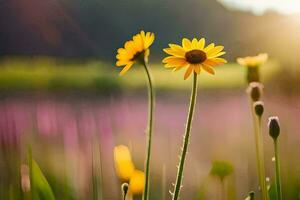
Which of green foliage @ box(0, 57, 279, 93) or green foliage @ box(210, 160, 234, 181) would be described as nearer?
green foliage @ box(210, 160, 234, 181)

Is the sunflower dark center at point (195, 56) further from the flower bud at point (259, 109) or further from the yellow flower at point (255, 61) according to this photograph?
the yellow flower at point (255, 61)

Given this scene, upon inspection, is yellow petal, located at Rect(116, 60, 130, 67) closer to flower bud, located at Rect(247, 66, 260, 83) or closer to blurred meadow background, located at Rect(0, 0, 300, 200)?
blurred meadow background, located at Rect(0, 0, 300, 200)

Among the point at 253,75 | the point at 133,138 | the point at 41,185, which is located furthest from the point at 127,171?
the point at 133,138

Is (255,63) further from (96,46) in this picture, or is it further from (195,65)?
(96,46)

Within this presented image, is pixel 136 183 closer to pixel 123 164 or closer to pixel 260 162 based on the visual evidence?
pixel 123 164

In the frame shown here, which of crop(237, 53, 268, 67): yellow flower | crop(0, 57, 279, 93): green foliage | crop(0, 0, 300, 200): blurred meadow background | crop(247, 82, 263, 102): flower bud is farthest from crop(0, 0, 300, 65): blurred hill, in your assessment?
crop(247, 82, 263, 102): flower bud

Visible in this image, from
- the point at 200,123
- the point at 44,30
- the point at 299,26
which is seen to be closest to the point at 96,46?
the point at 44,30
